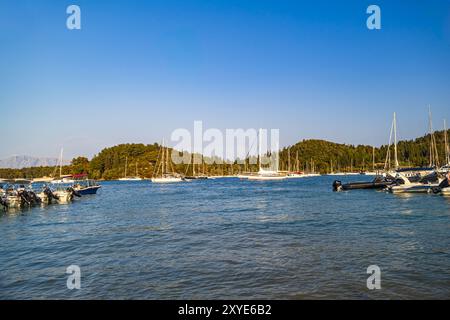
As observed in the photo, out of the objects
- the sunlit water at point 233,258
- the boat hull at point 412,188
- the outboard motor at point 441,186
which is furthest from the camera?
the boat hull at point 412,188

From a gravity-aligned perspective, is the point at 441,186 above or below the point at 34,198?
above

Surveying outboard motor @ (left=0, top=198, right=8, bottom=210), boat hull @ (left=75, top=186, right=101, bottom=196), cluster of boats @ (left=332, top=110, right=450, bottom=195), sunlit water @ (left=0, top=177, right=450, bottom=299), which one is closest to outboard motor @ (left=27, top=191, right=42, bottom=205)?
outboard motor @ (left=0, top=198, right=8, bottom=210)

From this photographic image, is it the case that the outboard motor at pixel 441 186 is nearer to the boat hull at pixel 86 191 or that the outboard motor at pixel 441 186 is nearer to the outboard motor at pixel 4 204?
the outboard motor at pixel 4 204

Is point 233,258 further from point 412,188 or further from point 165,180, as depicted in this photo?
point 165,180

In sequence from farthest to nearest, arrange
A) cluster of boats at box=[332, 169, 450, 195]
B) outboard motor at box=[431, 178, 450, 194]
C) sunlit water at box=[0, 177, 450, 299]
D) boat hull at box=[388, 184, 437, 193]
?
boat hull at box=[388, 184, 437, 193] < cluster of boats at box=[332, 169, 450, 195] < outboard motor at box=[431, 178, 450, 194] < sunlit water at box=[0, 177, 450, 299]

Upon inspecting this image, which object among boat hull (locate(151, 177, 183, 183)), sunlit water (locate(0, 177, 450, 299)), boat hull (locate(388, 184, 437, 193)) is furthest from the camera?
boat hull (locate(151, 177, 183, 183))

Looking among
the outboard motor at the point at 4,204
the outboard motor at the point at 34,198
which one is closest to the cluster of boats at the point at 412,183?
the outboard motor at the point at 34,198

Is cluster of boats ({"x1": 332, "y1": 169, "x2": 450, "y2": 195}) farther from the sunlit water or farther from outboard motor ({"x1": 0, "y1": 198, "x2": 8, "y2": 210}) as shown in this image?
outboard motor ({"x1": 0, "y1": 198, "x2": 8, "y2": 210})

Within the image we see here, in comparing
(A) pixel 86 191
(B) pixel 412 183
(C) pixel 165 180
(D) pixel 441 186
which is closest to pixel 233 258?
(D) pixel 441 186

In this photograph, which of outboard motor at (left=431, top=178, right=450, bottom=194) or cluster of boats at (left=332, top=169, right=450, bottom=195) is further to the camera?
cluster of boats at (left=332, top=169, right=450, bottom=195)

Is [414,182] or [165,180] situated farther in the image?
[165,180]

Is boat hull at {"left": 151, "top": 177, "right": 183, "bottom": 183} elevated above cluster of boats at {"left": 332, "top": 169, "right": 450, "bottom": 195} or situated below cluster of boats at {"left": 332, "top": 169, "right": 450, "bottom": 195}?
below
